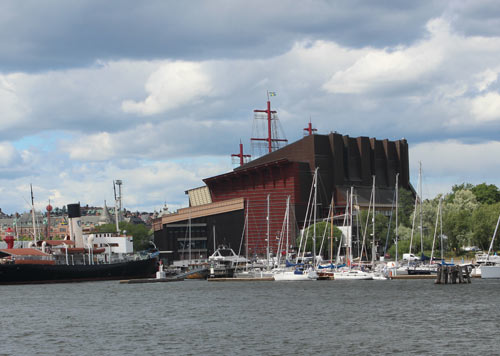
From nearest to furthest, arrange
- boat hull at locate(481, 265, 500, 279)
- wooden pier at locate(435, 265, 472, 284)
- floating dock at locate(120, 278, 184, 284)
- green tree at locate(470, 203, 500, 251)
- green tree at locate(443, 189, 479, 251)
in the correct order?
wooden pier at locate(435, 265, 472, 284), boat hull at locate(481, 265, 500, 279), floating dock at locate(120, 278, 184, 284), green tree at locate(470, 203, 500, 251), green tree at locate(443, 189, 479, 251)

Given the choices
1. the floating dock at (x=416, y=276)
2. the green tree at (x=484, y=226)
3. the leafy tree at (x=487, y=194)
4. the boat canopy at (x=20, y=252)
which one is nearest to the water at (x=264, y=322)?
the floating dock at (x=416, y=276)

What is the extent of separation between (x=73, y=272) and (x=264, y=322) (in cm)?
8515

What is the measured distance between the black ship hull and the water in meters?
34.4

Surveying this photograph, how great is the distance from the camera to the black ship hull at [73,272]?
13125 centimetres

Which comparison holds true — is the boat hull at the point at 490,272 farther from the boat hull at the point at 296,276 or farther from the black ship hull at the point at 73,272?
the black ship hull at the point at 73,272

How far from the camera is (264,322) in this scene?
60844 millimetres

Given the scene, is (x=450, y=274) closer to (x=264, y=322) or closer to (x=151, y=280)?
(x=264, y=322)

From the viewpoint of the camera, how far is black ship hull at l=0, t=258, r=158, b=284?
5167 inches

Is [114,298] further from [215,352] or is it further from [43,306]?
[215,352]

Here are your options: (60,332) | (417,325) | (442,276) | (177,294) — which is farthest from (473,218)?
(60,332)

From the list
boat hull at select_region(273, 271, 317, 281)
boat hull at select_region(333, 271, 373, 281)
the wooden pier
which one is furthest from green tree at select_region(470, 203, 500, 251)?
the wooden pier

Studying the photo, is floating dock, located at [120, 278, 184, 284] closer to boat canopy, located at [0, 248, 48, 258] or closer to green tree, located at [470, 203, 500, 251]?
boat canopy, located at [0, 248, 48, 258]

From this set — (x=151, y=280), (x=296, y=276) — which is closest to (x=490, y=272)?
(x=296, y=276)

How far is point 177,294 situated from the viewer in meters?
97.2
